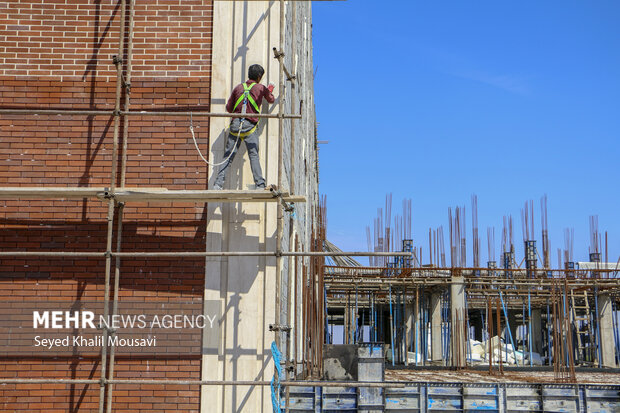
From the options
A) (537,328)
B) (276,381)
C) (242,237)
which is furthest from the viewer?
(537,328)

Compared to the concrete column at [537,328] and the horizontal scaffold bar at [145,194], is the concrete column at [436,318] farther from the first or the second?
the horizontal scaffold bar at [145,194]

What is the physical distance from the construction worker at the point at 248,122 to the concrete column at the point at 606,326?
23.2 meters

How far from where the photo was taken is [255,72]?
910 centimetres

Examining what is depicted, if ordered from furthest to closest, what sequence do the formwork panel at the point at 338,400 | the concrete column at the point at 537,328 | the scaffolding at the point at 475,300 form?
the concrete column at the point at 537,328
the scaffolding at the point at 475,300
the formwork panel at the point at 338,400

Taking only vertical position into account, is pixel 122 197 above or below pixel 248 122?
below

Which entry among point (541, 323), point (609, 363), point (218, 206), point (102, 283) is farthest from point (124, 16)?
point (541, 323)

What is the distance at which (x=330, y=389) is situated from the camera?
9.75 meters

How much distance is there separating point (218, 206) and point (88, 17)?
3501 mm

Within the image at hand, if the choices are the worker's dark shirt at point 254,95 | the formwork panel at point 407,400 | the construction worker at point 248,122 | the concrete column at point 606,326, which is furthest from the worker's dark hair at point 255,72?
the concrete column at point 606,326

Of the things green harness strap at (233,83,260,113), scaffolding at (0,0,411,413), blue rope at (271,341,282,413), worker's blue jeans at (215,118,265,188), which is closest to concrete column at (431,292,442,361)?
scaffolding at (0,0,411,413)

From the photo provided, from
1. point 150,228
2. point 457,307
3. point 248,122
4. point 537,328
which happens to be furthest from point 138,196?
point 537,328

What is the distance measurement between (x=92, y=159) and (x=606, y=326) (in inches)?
988

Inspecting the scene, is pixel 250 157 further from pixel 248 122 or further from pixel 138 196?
pixel 138 196

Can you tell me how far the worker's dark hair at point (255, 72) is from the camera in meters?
9.11
